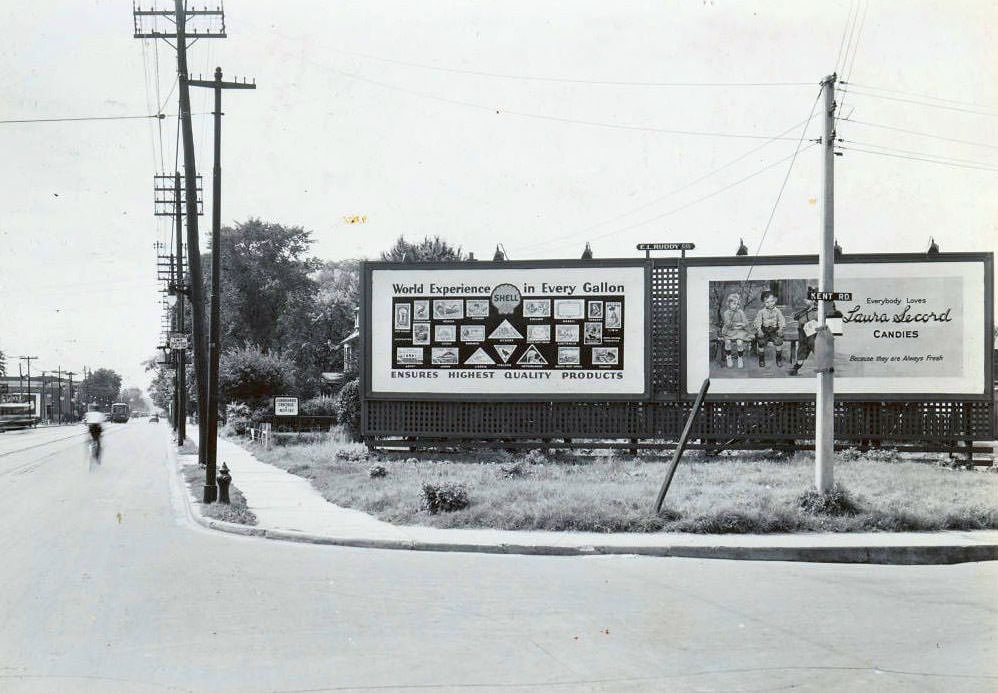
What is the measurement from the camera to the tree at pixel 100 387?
164 meters

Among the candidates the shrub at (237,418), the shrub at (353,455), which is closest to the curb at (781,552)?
the shrub at (353,455)

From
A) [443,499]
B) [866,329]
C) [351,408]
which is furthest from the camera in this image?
[351,408]

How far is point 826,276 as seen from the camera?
1336 cm

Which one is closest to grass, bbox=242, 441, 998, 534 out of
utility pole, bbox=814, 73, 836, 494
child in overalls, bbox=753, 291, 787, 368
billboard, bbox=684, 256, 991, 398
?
utility pole, bbox=814, 73, 836, 494

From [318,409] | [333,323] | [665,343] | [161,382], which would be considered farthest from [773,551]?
[161,382]

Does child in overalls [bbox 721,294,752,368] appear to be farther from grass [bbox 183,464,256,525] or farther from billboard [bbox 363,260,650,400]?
grass [bbox 183,464,256,525]

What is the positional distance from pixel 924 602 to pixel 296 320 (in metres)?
75.4

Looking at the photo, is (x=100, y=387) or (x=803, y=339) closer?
(x=803, y=339)

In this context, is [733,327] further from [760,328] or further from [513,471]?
[513,471]

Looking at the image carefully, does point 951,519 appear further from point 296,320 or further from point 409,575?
point 296,320

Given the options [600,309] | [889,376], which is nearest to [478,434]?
[600,309]

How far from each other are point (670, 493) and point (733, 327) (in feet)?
28.4

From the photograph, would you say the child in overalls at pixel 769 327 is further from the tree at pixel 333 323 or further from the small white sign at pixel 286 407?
the tree at pixel 333 323

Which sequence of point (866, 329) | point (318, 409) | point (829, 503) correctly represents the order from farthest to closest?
point (318, 409) → point (866, 329) → point (829, 503)
